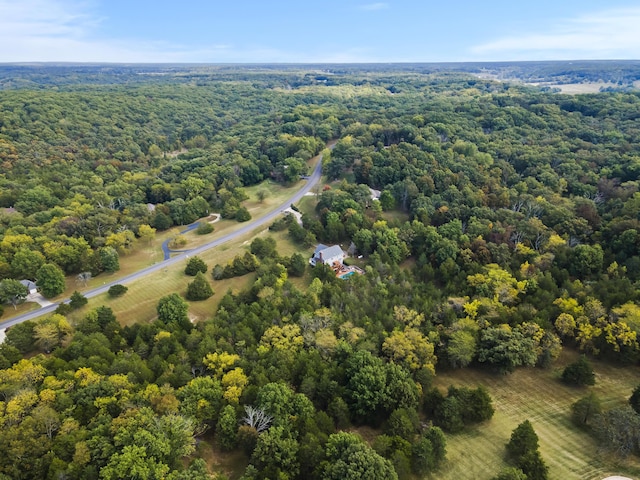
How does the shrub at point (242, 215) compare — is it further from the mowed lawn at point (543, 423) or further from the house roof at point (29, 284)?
the mowed lawn at point (543, 423)

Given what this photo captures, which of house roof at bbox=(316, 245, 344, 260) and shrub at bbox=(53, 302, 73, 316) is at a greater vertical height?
house roof at bbox=(316, 245, 344, 260)

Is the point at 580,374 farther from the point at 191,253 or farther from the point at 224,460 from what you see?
the point at 191,253

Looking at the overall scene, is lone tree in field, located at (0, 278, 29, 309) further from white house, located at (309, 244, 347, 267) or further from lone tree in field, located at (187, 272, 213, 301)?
white house, located at (309, 244, 347, 267)

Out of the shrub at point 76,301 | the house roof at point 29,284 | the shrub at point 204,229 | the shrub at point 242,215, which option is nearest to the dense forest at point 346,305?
the house roof at point 29,284

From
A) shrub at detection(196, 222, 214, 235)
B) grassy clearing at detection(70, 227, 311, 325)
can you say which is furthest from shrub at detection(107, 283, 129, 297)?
shrub at detection(196, 222, 214, 235)

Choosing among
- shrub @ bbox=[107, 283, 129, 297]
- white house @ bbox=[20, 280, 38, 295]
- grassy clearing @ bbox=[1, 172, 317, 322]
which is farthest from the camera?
shrub @ bbox=[107, 283, 129, 297]

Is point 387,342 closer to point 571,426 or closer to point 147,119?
point 571,426

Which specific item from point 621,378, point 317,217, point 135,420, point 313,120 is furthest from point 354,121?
point 135,420
